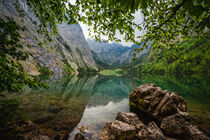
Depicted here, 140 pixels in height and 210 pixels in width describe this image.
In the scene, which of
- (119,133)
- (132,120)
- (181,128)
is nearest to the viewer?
(119,133)

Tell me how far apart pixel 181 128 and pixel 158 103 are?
3.08m

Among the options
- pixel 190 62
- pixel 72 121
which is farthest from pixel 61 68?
pixel 190 62

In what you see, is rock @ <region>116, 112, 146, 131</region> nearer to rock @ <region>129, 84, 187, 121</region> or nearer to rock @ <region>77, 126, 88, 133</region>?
rock @ <region>129, 84, 187, 121</region>

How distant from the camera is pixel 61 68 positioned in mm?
106562

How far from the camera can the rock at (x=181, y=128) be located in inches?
222

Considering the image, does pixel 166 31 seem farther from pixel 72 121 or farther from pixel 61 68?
pixel 61 68

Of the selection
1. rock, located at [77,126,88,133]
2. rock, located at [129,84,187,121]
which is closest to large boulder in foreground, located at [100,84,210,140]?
rock, located at [129,84,187,121]

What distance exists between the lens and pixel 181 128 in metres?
6.32

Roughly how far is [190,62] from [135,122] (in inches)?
4941

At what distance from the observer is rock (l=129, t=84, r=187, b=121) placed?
8.23 meters

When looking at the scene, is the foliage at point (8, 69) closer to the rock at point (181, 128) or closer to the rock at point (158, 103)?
the rock at point (181, 128)

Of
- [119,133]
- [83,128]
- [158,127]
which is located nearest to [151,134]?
[158,127]

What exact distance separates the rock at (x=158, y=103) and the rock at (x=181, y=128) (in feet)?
4.11

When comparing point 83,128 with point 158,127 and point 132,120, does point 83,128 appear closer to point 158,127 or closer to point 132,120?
point 132,120
